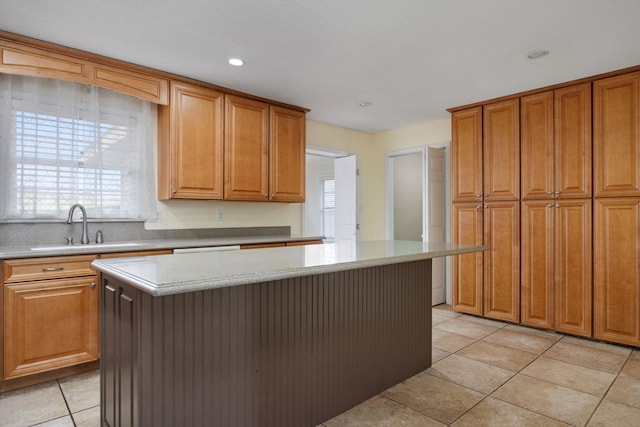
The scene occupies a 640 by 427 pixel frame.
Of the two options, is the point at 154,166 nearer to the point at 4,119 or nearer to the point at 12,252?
the point at 4,119

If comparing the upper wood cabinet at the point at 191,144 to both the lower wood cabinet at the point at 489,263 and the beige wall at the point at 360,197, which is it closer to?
the beige wall at the point at 360,197

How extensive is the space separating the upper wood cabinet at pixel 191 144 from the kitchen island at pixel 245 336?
160 cm

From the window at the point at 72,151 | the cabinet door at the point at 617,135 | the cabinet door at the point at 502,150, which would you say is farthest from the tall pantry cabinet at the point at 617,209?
the window at the point at 72,151

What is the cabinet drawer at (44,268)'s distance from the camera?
2.31 m

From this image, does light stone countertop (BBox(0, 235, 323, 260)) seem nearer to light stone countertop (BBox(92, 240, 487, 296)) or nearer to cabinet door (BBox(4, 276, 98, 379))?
A: cabinet door (BBox(4, 276, 98, 379))

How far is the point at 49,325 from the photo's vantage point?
243 centimetres

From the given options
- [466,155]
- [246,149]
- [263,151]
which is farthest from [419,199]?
[246,149]

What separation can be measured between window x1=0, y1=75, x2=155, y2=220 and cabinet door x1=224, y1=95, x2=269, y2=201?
71cm

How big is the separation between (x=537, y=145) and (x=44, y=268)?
168 inches

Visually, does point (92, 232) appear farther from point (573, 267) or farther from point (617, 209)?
point (617, 209)

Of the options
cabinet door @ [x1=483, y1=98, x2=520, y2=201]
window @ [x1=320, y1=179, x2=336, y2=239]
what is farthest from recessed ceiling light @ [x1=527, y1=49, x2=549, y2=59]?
window @ [x1=320, y1=179, x2=336, y2=239]

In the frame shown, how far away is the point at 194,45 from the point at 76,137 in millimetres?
1262

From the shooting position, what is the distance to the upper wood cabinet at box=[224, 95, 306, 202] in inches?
142

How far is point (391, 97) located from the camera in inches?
152
